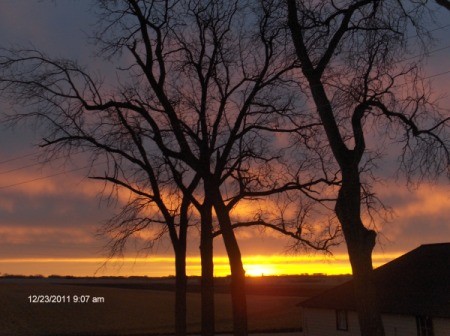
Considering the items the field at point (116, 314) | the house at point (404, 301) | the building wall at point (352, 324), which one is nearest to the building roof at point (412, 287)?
the house at point (404, 301)

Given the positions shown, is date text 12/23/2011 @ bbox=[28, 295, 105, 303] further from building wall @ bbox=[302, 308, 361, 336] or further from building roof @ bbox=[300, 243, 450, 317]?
building roof @ bbox=[300, 243, 450, 317]

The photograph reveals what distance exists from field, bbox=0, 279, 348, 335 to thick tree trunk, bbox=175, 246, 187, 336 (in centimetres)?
2729

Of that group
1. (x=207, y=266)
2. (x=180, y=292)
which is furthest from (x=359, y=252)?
(x=180, y=292)

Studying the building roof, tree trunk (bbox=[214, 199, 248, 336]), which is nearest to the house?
the building roof

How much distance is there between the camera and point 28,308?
71.6 m

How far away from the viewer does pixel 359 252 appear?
16.0 meters

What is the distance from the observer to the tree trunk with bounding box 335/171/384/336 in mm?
15781

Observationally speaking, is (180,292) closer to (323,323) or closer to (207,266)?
(207,266)

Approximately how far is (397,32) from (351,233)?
19.5 feet

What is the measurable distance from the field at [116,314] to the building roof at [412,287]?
20.4 m

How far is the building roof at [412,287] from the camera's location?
1244 inches

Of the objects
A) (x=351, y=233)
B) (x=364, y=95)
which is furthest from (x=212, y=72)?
(x=351, y=233)

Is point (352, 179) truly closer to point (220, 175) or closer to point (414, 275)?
point (220, 175)

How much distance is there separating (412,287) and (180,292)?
1363 cm
